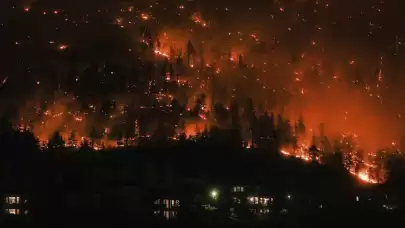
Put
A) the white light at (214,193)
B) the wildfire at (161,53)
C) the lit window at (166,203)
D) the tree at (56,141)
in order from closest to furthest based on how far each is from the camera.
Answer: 1. the lit window at (166,203)
2. the white light at (214,193)
3. the tree at (56,141)
4. the wildfire at (161,53)

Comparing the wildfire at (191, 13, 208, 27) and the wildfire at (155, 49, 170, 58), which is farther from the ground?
the wildfire at (191, 13, 208, 27)

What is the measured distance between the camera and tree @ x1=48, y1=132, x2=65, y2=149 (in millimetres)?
37812

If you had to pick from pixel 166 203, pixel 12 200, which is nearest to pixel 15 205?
pixel 12 200

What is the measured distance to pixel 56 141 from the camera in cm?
3903

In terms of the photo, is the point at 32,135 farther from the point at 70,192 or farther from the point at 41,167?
the point at 70,192

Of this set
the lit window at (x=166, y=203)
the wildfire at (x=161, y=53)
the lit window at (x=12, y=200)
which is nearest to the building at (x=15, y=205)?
the lit window at (x=12, y=200)

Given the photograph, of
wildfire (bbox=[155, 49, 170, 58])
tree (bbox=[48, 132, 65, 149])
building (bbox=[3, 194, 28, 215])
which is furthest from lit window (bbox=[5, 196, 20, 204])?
wildfire (bbox=[155, 49, 170, 58])

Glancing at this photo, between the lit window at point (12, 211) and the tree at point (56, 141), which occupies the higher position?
the tree at point (56, 141)

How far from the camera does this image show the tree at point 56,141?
124 feet

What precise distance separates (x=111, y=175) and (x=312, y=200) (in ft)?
34.4

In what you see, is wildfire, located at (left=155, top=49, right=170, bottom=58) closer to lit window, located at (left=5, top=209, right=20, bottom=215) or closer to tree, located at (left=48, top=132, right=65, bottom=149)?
tree, located at (left=48, top=132, right=65, bottom=149)

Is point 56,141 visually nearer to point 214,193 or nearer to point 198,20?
point 214,193

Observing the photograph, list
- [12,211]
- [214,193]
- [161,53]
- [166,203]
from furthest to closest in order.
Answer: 1. [161,53]
2. [214,193]
3. [166,203]
4. [12,211]

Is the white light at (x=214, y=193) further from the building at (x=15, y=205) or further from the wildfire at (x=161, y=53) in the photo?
the wildfire at (x=161, y=53)
